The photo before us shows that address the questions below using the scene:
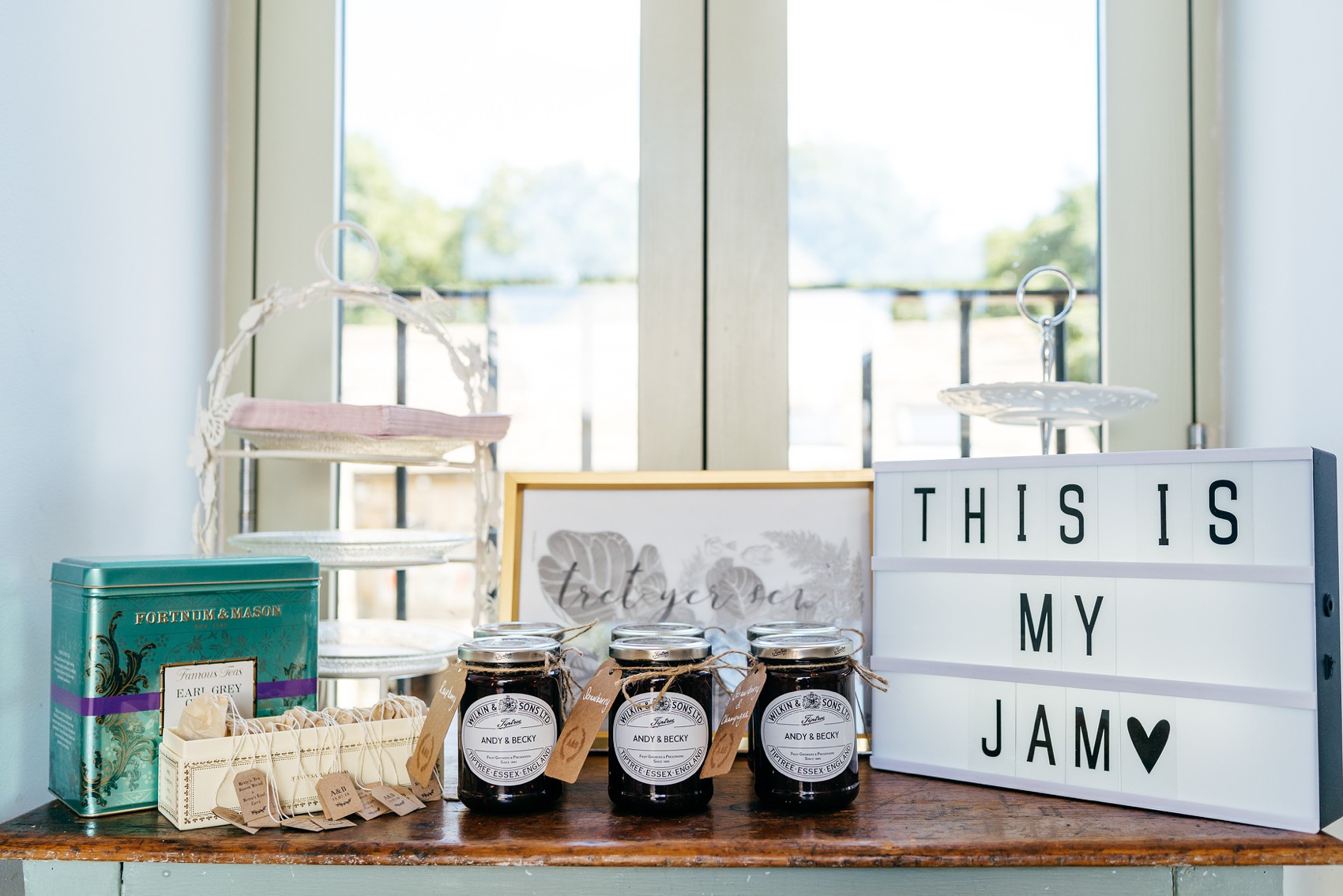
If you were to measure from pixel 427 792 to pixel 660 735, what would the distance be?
248mm

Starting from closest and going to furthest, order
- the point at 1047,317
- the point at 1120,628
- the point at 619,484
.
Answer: the point at 1120,628 → the point at 619,484 → the point at 1047,317

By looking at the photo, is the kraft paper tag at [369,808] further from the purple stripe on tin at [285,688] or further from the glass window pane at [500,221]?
the glass window pane at [500,221]

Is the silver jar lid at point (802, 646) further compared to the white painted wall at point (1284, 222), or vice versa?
the white painted wall at point (1284, 222)

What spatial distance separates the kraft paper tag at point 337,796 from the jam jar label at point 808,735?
402mm

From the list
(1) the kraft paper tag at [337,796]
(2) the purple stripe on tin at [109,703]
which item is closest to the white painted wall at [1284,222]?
(1) the kraft paper tag at [337,796]

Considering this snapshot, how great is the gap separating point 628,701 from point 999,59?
1.07 meters

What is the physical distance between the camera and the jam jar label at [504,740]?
2.99 ft

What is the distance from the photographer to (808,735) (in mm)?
915

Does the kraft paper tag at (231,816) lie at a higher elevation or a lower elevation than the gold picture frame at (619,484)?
lower

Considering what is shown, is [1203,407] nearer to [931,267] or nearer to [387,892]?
[931,267]

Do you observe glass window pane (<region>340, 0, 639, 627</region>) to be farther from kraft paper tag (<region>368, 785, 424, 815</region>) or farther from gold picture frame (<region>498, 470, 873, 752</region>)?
kraft paper tag (<region>368, 785, 424, 815</region>)

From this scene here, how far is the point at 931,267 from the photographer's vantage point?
4.55ft

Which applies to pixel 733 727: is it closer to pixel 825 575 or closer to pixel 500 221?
pixel 825 575

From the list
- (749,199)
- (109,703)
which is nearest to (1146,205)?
(749,199)
